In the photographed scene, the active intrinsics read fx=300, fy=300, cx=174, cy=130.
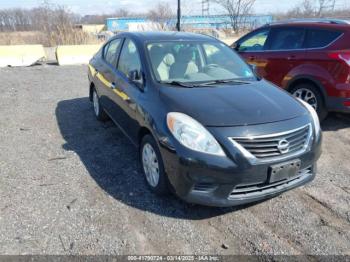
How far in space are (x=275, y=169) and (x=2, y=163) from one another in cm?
346

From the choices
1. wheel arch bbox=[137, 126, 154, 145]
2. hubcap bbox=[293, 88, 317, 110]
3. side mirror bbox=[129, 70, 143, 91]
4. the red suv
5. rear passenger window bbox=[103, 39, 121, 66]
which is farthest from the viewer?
hubcap bbox=[293, 88, 317, 110]

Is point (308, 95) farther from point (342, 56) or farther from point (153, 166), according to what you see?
point (153, 166)

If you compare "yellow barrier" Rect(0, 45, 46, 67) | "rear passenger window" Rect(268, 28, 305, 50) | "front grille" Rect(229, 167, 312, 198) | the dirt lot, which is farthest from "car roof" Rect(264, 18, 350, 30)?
"yellow barrier" Rect(0, 45, 46, 67)

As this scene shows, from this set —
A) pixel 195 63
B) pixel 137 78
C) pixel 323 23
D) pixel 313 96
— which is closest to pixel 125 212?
pixel 137 78

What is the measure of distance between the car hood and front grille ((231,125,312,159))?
0.53ft

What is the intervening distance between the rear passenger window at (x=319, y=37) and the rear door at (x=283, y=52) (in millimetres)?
114

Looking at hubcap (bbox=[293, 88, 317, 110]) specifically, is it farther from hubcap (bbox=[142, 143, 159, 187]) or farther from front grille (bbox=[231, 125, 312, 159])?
hubcap (bbox=[142, 143, 159, 187])

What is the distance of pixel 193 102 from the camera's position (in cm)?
297

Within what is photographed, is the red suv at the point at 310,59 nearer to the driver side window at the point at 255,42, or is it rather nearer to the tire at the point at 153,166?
the driver side window at the point at 255,42

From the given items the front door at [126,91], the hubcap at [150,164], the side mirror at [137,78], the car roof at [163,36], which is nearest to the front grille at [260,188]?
the hubcap at [150,164]

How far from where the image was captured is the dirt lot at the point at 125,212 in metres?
2.58

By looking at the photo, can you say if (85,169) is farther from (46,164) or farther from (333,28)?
(333,28)

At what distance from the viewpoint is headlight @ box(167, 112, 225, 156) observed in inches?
101

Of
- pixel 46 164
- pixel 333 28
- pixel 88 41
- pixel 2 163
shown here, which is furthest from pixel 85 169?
pixel 88 41
